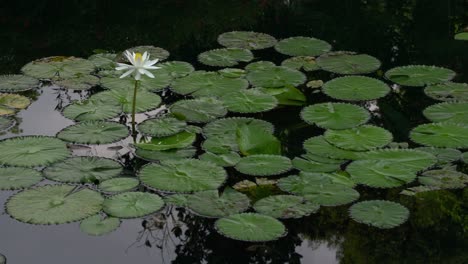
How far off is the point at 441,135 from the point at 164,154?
61.5 inches

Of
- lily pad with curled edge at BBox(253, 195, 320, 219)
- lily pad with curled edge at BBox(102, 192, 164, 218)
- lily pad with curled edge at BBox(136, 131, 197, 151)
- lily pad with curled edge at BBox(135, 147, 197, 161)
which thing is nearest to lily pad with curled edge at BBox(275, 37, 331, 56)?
lily pad with curled edge at BBox(136, 131, 197, 151)

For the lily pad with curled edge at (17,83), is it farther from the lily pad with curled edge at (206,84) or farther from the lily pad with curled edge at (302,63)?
the lily pad with curled edge at (302,63)

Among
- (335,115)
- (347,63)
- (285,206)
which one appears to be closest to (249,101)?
(335,115)

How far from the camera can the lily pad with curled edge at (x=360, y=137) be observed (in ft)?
14.8

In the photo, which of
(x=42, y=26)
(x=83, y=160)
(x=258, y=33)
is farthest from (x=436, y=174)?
(x=42, y=26)

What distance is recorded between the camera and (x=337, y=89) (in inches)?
205

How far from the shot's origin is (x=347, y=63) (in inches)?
219

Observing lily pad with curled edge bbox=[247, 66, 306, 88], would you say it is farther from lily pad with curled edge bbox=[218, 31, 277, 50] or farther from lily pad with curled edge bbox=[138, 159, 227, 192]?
lily pad with curled edge bbox=[138, 159, 227, 192]

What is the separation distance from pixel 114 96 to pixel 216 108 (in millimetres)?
643

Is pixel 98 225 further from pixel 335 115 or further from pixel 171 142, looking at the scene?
pixel 335 115

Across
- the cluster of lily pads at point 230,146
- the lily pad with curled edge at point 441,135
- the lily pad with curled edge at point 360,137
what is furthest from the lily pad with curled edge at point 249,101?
the lily pad with curled edge at point 441,135

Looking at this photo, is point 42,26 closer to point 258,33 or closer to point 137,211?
point 258,33

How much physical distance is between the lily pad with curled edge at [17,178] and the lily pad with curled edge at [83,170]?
6cm

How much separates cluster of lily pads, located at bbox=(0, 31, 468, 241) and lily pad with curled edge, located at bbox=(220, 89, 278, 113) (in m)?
0.01
